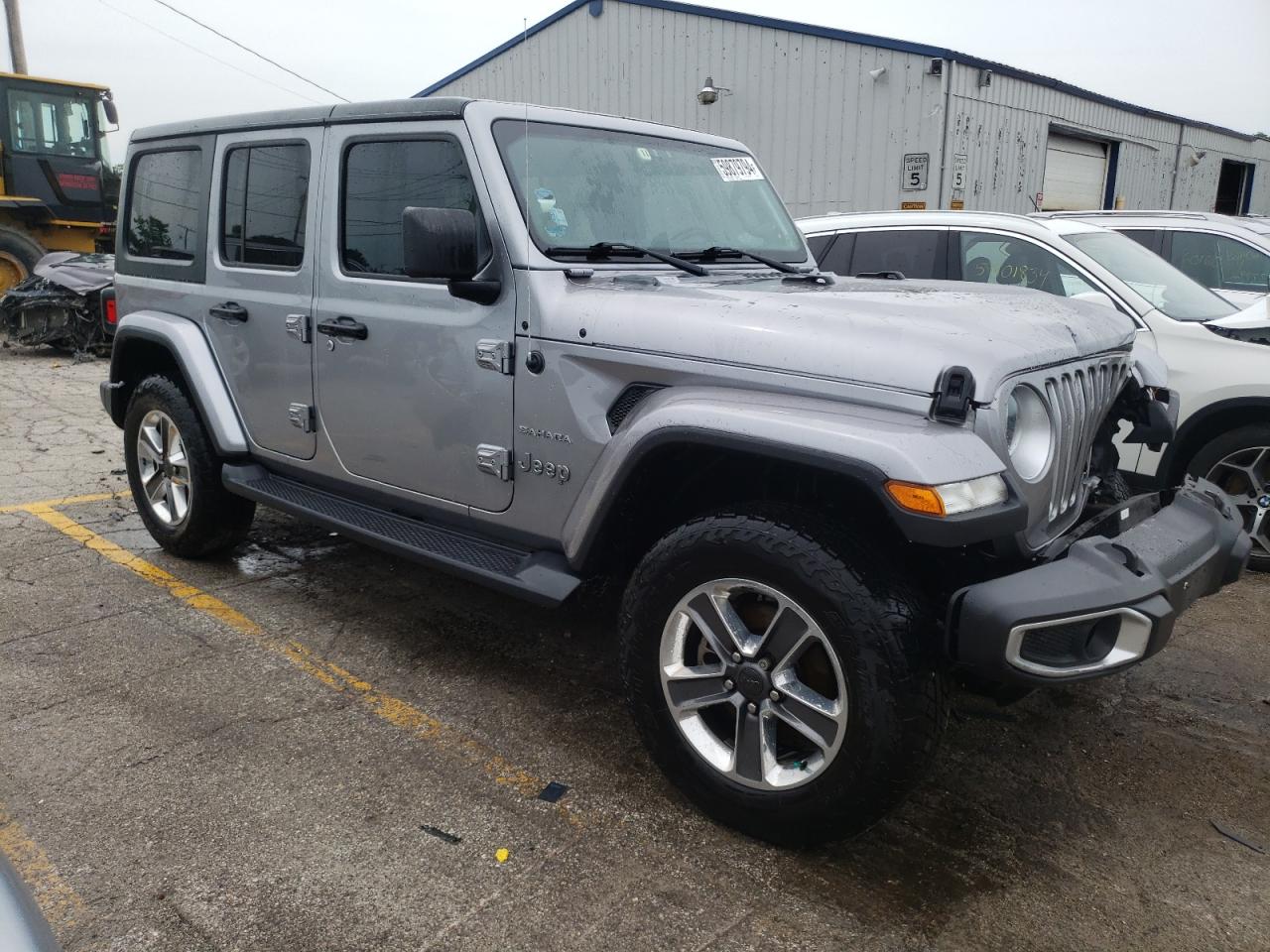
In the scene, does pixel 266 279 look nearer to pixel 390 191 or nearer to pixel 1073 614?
pixel 390 191

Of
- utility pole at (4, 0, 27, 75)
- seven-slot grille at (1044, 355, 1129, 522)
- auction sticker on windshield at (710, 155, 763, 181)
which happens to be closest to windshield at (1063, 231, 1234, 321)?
auction sticker on windshield at (710, 155, 763, 181)

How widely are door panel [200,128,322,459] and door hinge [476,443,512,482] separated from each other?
1066 millimetres

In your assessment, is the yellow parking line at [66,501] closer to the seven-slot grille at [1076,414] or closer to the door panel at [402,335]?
the door panel at [402,335]

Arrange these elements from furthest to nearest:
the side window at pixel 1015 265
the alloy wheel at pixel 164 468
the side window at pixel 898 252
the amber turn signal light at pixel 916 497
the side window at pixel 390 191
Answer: the side window at pixel 898 252
the side window at pixel 1015 265
the alloy wheel at pixel 164 468
the side window at pixel 390 191
the amber turn signal light at pixel 916 497

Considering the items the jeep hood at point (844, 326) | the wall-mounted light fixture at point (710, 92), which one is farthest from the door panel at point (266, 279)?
the wall-mounted light fixture at point (710, 92)

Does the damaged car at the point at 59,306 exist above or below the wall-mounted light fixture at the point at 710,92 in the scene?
below

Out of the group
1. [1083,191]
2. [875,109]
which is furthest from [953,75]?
[1083,191]

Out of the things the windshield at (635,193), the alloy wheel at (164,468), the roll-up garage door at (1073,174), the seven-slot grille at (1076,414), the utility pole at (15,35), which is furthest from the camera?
the utility pole at (15,35)

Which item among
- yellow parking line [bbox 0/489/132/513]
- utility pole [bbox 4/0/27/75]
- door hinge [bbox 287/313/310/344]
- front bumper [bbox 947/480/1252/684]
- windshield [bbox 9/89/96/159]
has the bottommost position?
yellow parking line [bbox 0/489/132/513]

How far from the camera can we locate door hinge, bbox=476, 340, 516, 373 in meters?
3.08

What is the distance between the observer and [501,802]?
2855mm

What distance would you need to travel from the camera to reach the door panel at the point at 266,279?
3.90 m

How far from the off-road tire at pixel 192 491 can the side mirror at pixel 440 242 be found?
6.81 feet

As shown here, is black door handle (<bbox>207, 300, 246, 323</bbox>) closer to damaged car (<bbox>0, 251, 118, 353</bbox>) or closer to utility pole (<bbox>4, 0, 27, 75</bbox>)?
damaged car (<bbox>0, 251, 118, 353</bbox>)
